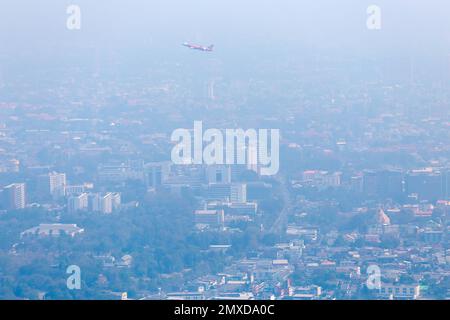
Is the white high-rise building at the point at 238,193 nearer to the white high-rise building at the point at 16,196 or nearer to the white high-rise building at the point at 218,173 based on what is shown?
the white high-rise building at the point at 218,173

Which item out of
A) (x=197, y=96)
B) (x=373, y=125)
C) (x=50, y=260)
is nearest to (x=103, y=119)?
(x=197, y=96)

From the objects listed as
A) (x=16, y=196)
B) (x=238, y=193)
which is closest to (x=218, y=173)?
(x=238, y=193)

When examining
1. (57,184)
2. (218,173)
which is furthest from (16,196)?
(218,173)

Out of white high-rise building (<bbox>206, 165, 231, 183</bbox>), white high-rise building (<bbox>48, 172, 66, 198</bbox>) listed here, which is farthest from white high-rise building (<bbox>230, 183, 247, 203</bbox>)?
white high-rise building (<bbox>48, 172, 66, 198</bbox>)

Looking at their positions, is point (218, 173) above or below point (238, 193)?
above

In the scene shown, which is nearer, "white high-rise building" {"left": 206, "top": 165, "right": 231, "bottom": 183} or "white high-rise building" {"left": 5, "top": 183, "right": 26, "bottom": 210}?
"white high-rise building" {"left": 5, "top": 183, "right": 26, "bottom": 210}

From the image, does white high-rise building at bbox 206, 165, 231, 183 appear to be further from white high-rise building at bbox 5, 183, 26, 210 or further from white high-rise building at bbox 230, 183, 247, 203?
white high-rise building at bbox 5, 183, 26, 210

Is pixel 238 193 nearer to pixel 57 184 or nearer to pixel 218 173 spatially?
pixel 218 173

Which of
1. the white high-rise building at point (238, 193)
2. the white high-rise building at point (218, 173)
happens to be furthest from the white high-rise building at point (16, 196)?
the white high-rise building at point (238, 193)

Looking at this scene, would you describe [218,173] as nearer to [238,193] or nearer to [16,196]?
[238,193]

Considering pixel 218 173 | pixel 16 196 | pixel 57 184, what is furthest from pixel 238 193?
pixel 16 196
